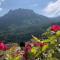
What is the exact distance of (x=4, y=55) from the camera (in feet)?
8.62

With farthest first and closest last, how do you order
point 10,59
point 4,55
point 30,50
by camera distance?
point 4,55, point 10,59, point 30,50

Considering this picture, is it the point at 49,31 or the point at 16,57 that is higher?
the point at 49,31

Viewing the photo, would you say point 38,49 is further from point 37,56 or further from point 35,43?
point 35,43

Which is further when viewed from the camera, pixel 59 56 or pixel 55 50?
pixel 55 50

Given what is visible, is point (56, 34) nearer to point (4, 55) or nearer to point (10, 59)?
point (10, 59)

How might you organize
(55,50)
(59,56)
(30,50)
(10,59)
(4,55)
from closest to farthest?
1. (59,56)
2. (55,50)
3. (30,50)
4. (10,59)
5. (4,55)

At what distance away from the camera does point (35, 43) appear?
8.09ft

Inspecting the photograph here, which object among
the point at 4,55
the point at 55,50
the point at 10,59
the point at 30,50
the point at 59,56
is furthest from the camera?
the point at 4,55

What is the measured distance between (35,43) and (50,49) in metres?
0.39

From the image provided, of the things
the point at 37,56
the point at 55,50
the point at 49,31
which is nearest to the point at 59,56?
the point at 55,50

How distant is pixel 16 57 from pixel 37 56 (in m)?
0.32

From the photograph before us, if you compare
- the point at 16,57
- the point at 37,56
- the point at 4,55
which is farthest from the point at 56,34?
the point at 4,55

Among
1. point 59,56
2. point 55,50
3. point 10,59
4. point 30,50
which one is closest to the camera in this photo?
point 59,56

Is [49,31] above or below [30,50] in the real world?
above
